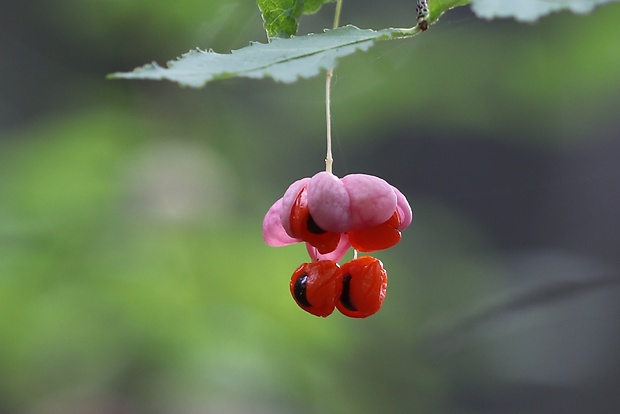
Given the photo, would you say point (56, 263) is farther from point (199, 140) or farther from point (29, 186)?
point (199, 140)

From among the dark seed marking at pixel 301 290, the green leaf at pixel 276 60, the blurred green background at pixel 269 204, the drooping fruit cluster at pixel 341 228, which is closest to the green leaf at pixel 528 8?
the green leaf at pixel 276 60

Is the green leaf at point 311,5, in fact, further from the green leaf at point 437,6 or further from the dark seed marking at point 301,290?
the dark seed marking at point 301,290

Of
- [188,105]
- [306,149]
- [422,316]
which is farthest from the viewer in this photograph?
[306,149]

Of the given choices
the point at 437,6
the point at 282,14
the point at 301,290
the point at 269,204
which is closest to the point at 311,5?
the point at 282,14

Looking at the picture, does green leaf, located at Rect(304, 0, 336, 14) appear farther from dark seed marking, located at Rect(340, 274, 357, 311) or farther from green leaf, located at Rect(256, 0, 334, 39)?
dark seed marking, located at Rect(340, 274, 357, 311)

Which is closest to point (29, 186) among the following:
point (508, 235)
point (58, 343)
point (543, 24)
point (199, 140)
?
point (58, 343)

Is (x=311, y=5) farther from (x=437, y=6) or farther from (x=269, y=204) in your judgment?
(x=269, y=204)
